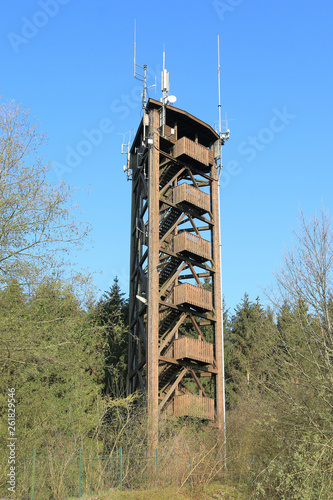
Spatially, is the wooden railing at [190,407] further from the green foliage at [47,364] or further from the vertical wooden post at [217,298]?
the green foliage at [47,364]

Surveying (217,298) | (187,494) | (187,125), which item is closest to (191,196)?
(187,125)

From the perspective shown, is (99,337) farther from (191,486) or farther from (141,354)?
(191,486)

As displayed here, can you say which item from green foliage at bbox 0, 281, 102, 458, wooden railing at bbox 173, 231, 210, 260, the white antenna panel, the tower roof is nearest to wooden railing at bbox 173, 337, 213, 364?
green foliage at bbox 0, 281, 102, 458

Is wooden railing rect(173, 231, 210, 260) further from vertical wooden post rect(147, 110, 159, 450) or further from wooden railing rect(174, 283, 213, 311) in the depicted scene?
wooden railing rect(174, 283, 213, 311)

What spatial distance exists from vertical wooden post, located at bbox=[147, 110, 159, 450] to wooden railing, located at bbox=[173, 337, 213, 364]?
109cm

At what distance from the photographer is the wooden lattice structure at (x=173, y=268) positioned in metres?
23.7

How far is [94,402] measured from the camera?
2630cm

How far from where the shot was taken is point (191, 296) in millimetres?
24469

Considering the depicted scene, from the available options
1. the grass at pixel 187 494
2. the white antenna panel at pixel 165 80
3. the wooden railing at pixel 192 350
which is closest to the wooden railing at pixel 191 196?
the white antenna panel at pixel 165 80

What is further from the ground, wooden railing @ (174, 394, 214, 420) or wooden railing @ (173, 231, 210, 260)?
wooden railing @ (173, 231, 210, 260)

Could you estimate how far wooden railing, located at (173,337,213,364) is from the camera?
23.5 metres

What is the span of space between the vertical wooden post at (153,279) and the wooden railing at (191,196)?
1065mm

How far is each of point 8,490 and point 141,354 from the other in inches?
459

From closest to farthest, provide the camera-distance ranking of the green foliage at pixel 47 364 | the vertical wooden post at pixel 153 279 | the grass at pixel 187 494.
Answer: the green foliage at pixel 47 364 → the grass at pixel 187 494 → the vertical wooden post at pixel 153 279
